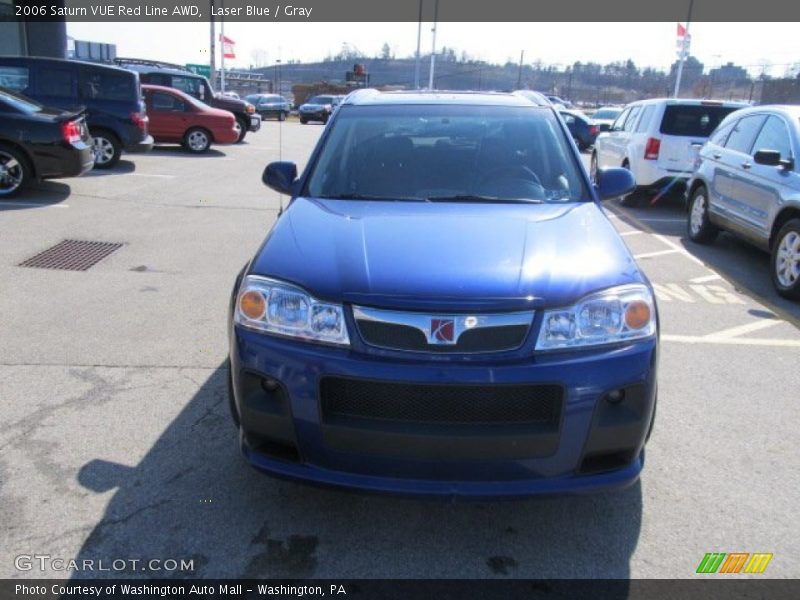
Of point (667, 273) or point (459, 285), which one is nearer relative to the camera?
point (459, 285)

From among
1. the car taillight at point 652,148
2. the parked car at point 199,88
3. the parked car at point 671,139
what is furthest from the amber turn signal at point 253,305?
the parked car at point 199,88

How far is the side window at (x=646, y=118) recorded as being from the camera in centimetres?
1115

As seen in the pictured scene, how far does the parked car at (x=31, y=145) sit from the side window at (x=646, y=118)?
8777 mm

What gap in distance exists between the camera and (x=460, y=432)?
8.05 feet

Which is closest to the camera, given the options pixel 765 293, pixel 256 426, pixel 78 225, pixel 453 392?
pixel 453 392

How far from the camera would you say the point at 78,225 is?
8195 millimetres

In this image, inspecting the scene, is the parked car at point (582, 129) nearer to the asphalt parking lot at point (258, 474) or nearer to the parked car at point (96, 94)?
the parked car at point (96, 94)

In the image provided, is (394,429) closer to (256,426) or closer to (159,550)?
(256,426)

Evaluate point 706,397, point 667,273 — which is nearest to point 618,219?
point 667,273

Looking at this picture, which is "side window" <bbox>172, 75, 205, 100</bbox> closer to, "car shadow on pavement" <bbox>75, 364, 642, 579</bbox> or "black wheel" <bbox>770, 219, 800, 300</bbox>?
"black wheel" <bbox>770, 219, 800, 300</bbox>

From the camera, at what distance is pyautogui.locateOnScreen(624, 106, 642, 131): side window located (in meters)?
11.9

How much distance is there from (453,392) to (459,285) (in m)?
0.41

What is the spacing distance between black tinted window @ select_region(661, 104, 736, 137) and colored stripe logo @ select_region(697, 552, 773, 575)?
9308 mm
